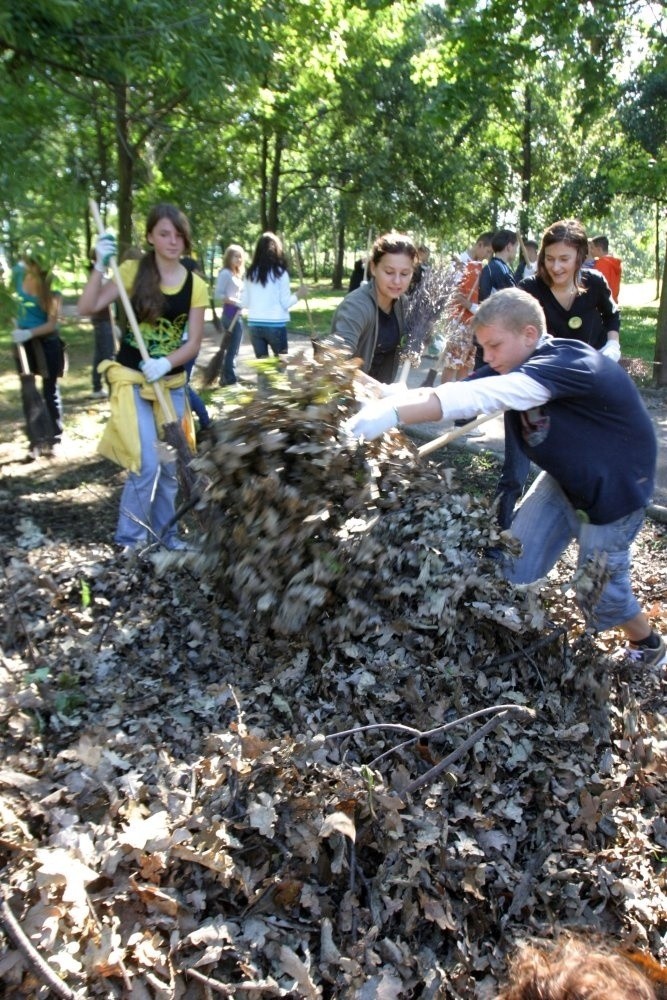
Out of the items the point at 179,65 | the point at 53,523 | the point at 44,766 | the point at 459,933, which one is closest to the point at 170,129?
the point at 179,65

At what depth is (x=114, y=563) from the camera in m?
3.45

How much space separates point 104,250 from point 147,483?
1.36m

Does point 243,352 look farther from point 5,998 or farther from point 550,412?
point 5,998

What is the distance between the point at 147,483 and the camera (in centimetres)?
468

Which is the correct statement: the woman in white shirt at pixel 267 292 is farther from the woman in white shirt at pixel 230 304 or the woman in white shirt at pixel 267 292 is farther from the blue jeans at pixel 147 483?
the blue jeans at pixel 147 483

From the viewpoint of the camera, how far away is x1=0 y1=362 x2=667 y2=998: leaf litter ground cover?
1948 mm

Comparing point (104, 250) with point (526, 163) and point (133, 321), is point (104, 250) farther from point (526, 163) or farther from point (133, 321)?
point (526, 163)

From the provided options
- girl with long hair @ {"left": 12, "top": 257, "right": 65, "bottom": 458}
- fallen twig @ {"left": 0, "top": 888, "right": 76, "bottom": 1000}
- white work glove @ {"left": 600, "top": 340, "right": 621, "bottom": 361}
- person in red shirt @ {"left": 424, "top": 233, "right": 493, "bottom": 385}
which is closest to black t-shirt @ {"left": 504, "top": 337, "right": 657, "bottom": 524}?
white work glove @ {"left": 600, "top": 340, "right": 621, "bottom": 361}

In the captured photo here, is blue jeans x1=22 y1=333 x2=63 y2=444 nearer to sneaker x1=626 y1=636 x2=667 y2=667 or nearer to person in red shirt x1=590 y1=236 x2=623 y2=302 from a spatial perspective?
sneaker x1=626 y1=636 x2=667 y2=667

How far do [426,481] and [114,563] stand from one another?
4.70 feet

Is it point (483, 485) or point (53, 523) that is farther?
point (483, 485)

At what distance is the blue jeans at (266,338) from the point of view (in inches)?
319

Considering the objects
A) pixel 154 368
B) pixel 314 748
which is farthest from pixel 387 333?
pixel 314 748

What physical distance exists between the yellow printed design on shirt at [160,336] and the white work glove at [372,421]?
86.7 inches
